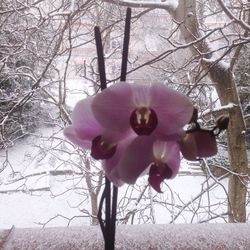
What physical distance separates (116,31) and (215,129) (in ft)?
5.12

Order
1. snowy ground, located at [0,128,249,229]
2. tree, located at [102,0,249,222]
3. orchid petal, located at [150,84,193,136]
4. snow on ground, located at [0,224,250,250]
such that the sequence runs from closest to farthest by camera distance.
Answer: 1. orchid petal, located at [150,84,193,136]
2. snow on ground, located at [0,224,250,250]
3. tree, located at [102,0,249,222]
4. snowy ground, located at [0,128,249,229]

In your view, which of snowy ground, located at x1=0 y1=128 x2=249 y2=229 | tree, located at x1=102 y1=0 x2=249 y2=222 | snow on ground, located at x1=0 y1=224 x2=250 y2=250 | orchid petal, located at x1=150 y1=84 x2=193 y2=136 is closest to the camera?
orchid petal, located at x1=150 y1=84 x2=193 y2=136

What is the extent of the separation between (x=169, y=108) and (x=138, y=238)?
0.35 m

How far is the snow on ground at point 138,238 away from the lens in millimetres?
537

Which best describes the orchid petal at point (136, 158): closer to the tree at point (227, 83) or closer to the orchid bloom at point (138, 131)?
the orchid bloom at point (138, 131)

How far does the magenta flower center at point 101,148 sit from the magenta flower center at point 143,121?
3cm

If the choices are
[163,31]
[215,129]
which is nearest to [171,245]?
[215,129]

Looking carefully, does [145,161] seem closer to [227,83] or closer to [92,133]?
[92,133]

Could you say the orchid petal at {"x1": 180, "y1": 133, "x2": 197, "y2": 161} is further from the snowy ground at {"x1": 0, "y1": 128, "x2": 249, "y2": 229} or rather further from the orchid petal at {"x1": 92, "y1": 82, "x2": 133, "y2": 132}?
the snowy ground at {"x1": 0, "y1": 128, "x2": 249, "y2": 229}

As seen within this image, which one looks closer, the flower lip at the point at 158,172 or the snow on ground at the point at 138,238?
the flower lip at the point at 158,172

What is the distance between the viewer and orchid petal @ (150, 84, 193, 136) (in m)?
0.26

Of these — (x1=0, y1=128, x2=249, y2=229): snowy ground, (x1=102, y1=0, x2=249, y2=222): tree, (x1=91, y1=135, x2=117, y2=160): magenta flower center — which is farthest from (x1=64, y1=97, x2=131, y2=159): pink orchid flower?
(x1=0, y1=128, x2=249, y2=229): snowy ground

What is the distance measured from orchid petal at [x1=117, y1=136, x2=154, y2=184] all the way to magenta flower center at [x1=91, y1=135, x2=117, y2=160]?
0.6 inches

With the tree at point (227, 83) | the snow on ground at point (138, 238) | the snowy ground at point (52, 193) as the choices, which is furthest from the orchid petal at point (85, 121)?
the snowy ground at point (52, 193)
